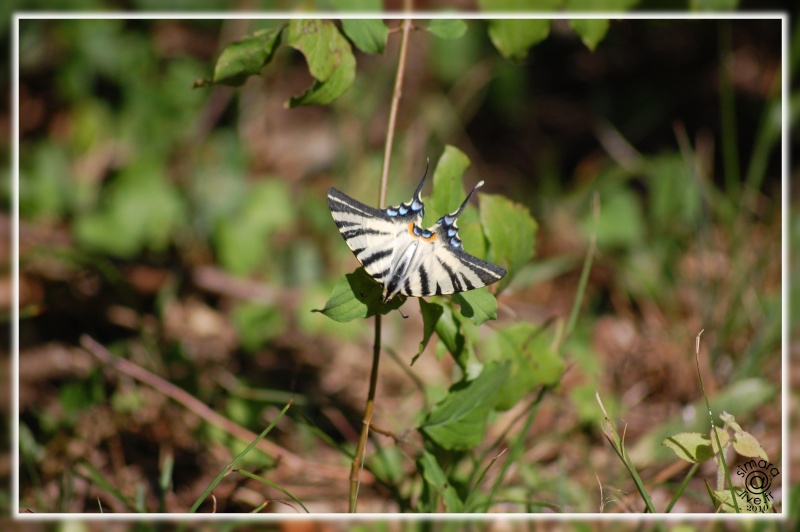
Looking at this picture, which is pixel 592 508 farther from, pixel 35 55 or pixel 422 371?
pixel 35 55

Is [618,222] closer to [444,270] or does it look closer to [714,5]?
[714,5]

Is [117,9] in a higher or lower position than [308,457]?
higher

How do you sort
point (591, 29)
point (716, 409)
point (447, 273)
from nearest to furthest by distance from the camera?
point (447, 273)
point (591, 29)
point (716, 409)

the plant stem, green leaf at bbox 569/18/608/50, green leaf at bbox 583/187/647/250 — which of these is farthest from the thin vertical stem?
green leaf at bbox 583/187/647/250

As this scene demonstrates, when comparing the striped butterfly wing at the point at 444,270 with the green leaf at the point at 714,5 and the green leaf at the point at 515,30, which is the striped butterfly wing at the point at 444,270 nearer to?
the green leaf at the point at 515,30

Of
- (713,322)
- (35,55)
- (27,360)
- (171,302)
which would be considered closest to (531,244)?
(713,322)

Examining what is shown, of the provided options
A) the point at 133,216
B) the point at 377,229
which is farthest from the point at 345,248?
the point at 377,229

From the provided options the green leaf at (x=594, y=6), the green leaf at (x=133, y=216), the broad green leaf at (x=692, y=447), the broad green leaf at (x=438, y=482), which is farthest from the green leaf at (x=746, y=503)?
the green leaf at (x=133, y=216)

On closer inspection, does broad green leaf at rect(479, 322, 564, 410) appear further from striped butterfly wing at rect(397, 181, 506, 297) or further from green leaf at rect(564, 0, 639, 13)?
green leaf at rect(564, 0, 639, 13)
